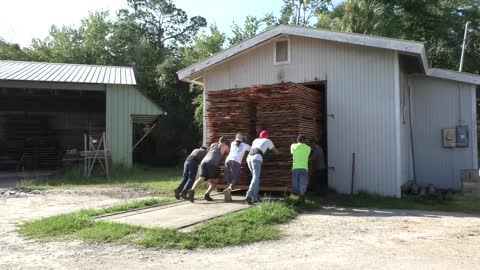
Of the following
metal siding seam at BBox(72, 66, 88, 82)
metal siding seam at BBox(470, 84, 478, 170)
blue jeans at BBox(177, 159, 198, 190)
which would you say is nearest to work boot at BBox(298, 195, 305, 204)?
blue jeans at BBox(177, 159, 198, 190)

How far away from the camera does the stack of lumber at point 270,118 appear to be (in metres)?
12.2

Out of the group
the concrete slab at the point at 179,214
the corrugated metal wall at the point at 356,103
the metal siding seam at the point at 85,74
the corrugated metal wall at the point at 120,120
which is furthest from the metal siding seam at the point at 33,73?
the concrete slab at the point at 179,214

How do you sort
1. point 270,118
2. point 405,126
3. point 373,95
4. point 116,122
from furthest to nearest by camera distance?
point 116,122
point 405,126
point 373,95
point 270,118

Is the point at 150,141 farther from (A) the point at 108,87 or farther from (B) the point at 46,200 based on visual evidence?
(B) the point at 46,200

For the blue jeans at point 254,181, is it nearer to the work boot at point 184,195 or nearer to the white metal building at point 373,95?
the work boot at point 184,195

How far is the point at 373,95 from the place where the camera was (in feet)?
43.0

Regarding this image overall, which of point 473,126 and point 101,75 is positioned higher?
point 101,75

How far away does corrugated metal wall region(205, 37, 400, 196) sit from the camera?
42.1 feet

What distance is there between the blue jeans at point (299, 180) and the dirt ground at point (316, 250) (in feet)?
4.55

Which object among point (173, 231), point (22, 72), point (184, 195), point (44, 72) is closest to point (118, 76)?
point (44, 72)

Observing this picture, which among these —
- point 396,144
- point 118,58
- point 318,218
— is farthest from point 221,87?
point 118,58

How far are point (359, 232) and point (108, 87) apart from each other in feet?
52.5

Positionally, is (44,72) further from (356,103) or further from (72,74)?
(356,103)

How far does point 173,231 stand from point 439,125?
34.9ft
